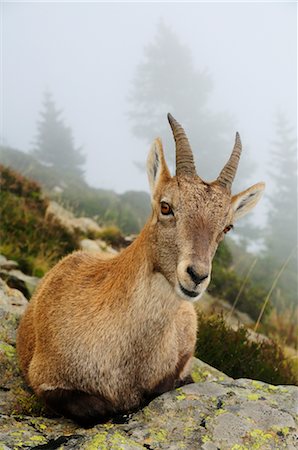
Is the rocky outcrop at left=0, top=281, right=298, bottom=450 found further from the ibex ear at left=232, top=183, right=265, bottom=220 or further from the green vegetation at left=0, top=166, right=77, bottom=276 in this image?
the green vegetation at left=0, top=166, right=77, bottom=276

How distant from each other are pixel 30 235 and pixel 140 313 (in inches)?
351

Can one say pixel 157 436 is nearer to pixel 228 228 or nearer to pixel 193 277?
pixel 193 277

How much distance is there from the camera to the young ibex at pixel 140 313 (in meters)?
4.82

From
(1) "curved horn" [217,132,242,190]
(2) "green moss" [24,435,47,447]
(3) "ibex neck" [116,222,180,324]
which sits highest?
(1) "curved horn" [217,132,242,190]

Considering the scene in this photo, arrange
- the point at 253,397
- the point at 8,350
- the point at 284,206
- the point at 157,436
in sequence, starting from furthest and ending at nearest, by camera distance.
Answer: the point at 284,206 → the point at 8,350 → the point at 253,397 → the point at 157,436

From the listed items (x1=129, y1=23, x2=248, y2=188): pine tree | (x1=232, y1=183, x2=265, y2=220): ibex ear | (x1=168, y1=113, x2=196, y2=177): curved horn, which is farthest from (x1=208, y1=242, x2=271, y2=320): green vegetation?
(x1=129, y1=23, x2=248, y2=188): pine tree

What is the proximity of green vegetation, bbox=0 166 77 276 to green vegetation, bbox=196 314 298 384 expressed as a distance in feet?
14.4

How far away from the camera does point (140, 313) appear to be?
16.4 ft

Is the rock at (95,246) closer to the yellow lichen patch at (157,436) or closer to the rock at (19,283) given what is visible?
the rock at (19,283)

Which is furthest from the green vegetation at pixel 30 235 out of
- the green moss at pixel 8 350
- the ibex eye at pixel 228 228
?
the ibex eye at pixel 228 228

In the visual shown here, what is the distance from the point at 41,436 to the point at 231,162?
316cm

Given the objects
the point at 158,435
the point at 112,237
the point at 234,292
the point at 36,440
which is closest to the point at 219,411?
the point at 158,435

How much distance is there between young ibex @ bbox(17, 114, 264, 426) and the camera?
482 cm

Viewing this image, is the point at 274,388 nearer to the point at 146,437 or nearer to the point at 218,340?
the point at 146,437
